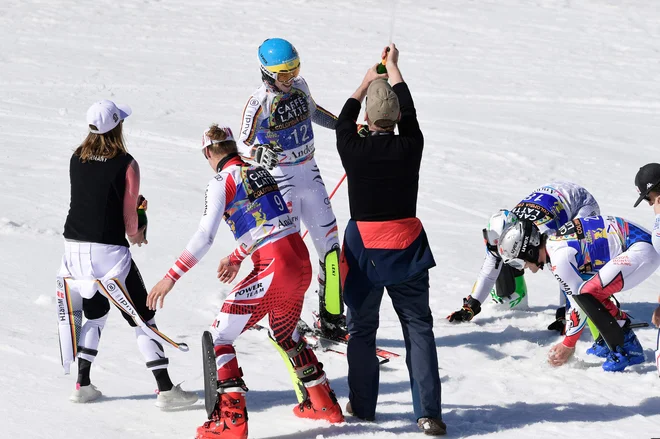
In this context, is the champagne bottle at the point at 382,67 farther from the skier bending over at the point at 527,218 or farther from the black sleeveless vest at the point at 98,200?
the skier bending over at the point at 527,218

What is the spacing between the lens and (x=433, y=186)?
12.8 m

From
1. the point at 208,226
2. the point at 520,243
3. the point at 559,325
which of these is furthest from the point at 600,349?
the point at 208,226

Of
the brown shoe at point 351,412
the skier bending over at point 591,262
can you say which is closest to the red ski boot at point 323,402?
the brown shoe at point 351,412

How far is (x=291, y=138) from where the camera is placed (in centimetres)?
732

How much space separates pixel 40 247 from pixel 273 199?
4.72 metres

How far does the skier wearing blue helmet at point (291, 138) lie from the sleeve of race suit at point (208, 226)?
5.29ft

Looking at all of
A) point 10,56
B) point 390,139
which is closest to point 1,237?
point 390,139

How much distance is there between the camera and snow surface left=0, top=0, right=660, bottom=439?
611 cm

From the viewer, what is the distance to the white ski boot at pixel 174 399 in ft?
19.4

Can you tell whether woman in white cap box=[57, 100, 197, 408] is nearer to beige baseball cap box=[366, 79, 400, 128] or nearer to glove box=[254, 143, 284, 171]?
glove box=[254, 143, 284, 171]

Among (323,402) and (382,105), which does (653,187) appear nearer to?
(382,105)

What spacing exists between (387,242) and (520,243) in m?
1.86

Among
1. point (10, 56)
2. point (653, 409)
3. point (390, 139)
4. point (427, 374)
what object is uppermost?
point (10, 56)

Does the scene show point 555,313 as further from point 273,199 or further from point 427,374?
point 273,199
